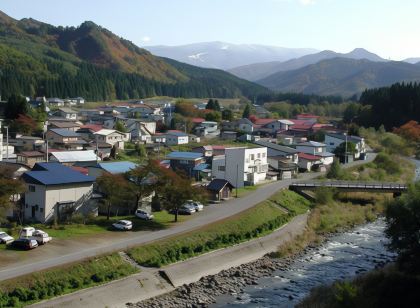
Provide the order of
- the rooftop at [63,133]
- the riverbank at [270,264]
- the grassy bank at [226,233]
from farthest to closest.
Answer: the rooftop at [63,133], the grassy bank at [226,233], the riverbank at [270,264]

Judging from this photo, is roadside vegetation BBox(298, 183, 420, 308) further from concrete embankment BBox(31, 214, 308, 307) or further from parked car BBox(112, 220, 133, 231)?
parked car BBox(112, 220, 133, 231)

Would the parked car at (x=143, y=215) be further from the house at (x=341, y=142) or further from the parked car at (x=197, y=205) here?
the house at (x=341, y=142)

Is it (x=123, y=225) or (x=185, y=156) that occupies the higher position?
(x=185, y=156)

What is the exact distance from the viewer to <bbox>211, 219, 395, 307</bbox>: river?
16.4 meters

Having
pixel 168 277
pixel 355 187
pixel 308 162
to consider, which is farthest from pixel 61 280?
pixel 308 162

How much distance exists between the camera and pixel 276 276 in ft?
61.5

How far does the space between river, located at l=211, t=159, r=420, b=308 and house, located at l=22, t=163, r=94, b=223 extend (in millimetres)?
7738

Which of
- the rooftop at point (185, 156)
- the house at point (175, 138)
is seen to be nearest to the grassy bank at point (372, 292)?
the rooftop at point (185, 156)

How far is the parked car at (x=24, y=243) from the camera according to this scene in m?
16.9

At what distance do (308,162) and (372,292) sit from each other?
24191 mm

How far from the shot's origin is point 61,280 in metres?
15.0

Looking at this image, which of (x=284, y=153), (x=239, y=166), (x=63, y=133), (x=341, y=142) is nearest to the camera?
(x=239, y=166)

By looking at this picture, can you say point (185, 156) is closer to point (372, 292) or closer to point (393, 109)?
point (372, 292)

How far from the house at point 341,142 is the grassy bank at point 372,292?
29226 mm
